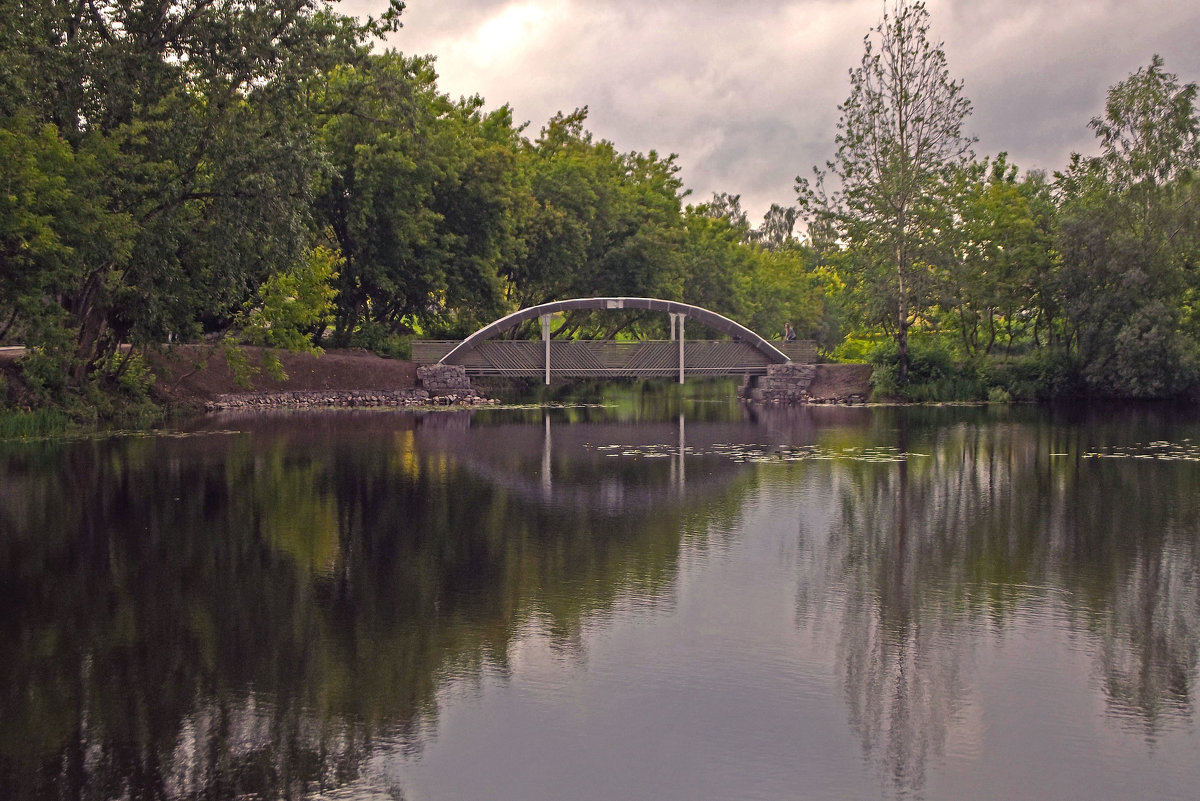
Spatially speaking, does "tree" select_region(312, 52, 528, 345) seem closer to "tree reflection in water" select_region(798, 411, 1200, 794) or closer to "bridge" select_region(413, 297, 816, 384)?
"bridge" select_region(413, 297, 816, 384)

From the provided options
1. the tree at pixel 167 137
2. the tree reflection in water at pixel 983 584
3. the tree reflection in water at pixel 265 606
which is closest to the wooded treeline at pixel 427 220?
the tree at pixel 167 137

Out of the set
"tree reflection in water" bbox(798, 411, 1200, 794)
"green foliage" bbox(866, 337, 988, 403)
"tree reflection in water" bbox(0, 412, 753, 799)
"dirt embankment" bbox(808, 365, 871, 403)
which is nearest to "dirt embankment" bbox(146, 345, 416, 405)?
"dirt embankment" bbox(808, 365, 871, 403)

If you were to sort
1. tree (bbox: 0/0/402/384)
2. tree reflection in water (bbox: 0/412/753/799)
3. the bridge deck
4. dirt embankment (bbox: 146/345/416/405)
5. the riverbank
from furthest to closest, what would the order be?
the bridge deck → dirt embankment (bbox: 146/345/416/405) → the riverbank → tree (bbox: 0/0/402/384) → tree reflection in water (bbox: 0/412/753/799)

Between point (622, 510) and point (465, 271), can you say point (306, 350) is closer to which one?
point (465, 271)

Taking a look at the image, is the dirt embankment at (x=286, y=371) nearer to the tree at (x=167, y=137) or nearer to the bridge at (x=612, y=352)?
the bridge at (x=612, y=352)

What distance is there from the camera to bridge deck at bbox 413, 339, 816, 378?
54.3m

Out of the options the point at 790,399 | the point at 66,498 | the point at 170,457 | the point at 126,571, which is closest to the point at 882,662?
the point at 126,571

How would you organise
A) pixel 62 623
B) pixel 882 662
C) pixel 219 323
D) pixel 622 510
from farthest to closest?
1. pixel 219 323
2. pixel 622 510
3. pixel 62 623
4. pixel 882 662

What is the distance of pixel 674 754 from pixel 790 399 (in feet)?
160

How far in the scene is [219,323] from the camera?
4672 centimetres

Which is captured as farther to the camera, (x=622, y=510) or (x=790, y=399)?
(x=790, y=399)

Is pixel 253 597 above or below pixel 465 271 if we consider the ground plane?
below

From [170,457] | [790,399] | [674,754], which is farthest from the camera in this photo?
[790,399]

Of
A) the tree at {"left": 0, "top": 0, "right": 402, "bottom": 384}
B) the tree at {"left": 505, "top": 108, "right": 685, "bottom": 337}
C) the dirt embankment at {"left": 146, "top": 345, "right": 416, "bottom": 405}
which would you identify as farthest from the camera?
the tree at {"left": 505, "top": 108, "right": 685, "bottom": 337}
